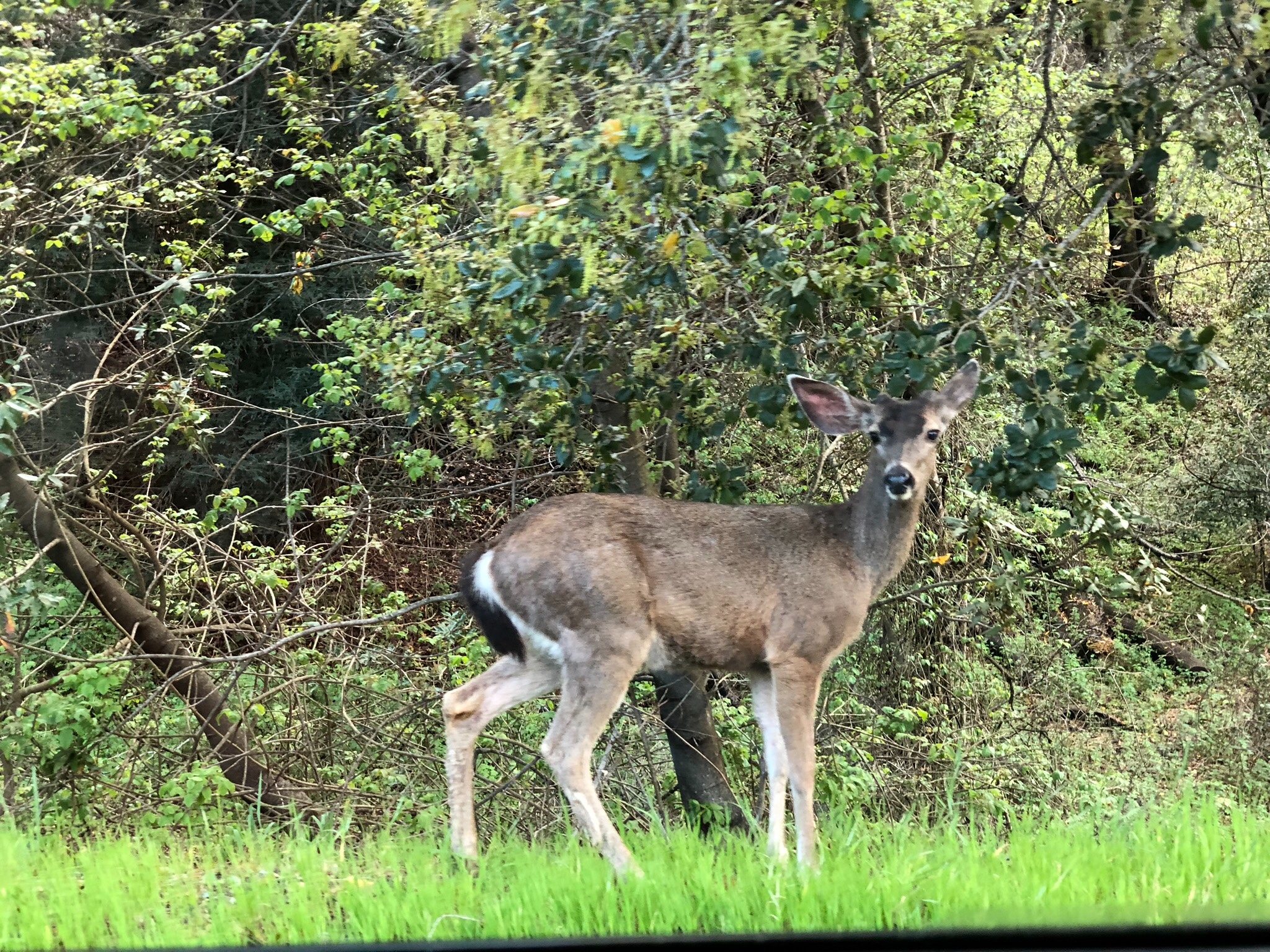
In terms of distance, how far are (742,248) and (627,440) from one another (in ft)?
4.75

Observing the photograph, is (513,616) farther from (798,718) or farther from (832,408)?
(832,408)

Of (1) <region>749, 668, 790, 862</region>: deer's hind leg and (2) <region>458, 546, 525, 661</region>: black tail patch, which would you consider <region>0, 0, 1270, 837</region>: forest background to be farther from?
(2) <region>458, 546, 525, 661</region>: black tail patch

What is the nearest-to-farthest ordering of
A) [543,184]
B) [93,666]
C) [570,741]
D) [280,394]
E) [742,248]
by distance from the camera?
[543,184]
[570,741]
[742,248]
[93,666]
[280,394]

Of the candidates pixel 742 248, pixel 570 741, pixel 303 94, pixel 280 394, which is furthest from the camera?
pixel 280 394

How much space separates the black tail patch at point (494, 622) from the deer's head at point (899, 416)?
1668 millimetres

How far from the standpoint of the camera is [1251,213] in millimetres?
10148

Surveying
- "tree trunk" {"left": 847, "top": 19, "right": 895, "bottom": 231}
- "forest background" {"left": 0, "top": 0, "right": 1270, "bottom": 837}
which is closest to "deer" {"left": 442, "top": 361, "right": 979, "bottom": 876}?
"forest background" {"left": 0, "top": 0, "right": 1270, "bottom": 837}

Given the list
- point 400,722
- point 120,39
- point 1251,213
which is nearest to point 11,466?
point 400,722

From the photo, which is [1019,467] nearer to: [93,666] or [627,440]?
[627,440]

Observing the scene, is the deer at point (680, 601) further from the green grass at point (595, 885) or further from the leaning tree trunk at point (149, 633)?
the leaning tree trunk at point (149, 633)

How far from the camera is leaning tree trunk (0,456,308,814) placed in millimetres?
6879

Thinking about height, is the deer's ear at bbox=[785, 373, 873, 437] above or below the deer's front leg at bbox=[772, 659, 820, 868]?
above

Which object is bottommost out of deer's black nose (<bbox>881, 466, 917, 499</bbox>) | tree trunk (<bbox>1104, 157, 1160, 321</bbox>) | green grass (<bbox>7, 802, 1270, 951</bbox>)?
green grass (<bbox>7, 802, 1270, 951</bbox>)

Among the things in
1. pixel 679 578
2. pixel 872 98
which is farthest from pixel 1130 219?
pixel 679 578
